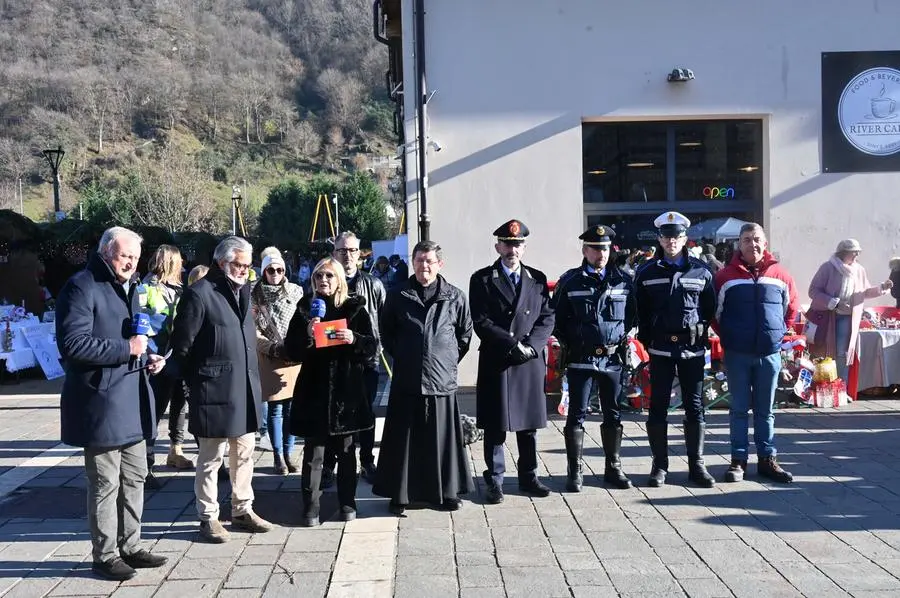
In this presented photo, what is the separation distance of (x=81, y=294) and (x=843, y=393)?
26.1 ft

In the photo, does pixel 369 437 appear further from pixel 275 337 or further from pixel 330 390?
pixel 275 337

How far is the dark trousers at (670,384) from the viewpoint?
20.1 feet

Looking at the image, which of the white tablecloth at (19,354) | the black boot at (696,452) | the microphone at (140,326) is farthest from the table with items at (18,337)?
the black boot at (696,452)

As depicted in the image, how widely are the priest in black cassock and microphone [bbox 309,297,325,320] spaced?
0.50 meters

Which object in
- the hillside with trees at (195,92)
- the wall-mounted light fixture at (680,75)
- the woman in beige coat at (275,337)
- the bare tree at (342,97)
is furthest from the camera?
the bare tree at (342,97)

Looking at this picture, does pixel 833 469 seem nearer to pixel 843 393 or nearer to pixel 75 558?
pixel 843 393

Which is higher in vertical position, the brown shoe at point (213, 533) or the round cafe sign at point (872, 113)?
the round cafe sign at point (872, 113)

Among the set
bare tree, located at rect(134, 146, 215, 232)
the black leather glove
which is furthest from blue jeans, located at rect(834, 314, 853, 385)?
bare tree, located at rect(134, 146, 215, 232)

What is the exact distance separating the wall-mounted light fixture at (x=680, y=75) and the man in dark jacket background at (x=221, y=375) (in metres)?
6.75

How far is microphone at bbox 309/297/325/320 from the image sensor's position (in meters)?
5.27

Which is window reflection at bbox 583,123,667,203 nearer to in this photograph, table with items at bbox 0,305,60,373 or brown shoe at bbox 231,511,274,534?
brown shoe at bbox 231,511,274,534

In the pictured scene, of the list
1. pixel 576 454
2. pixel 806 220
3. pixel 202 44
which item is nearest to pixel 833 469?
pixel 576 454

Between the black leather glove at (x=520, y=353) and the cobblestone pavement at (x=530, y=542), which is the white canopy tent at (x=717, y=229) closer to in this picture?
the cobblestone pavement at (x=530, y=542)

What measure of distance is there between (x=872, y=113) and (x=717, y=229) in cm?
234
